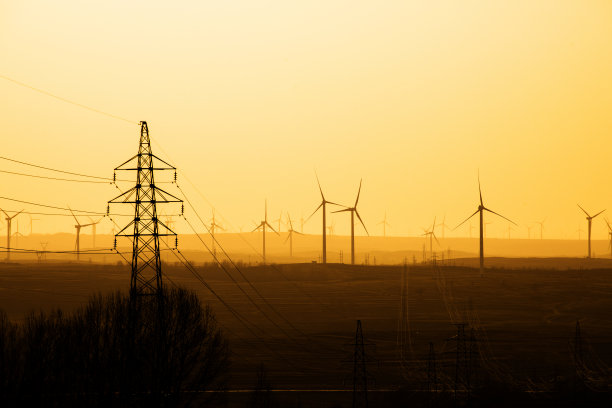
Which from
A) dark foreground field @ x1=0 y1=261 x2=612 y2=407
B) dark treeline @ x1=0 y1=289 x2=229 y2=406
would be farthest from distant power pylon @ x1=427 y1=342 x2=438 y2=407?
dark treeline @ x1=0 y1=289 x2=229 y2=406

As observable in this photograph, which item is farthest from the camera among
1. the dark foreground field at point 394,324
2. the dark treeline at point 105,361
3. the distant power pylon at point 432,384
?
the dark foreground field at point 394,324

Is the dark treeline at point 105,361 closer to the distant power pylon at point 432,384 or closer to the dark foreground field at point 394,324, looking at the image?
the dark foreground field at point 394,324

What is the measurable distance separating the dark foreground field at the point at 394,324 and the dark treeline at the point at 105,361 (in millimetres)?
10172

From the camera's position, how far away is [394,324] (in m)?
111

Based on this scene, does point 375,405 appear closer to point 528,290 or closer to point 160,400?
point 160,400

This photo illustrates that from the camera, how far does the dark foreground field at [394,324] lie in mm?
69375

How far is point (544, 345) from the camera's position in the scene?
312ft

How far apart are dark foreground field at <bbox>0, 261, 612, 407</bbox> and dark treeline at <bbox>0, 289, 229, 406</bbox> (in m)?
10.2

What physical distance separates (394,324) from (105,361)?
66384mm

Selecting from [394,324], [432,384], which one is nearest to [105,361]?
[432,384]

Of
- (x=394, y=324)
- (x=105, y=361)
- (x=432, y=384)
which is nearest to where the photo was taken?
(x=105, y=361)

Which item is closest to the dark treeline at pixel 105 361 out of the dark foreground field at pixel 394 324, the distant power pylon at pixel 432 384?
the dark foreground field at pixel 394 324

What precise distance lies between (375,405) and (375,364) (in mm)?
19513

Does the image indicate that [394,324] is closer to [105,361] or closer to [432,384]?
[432,384]
